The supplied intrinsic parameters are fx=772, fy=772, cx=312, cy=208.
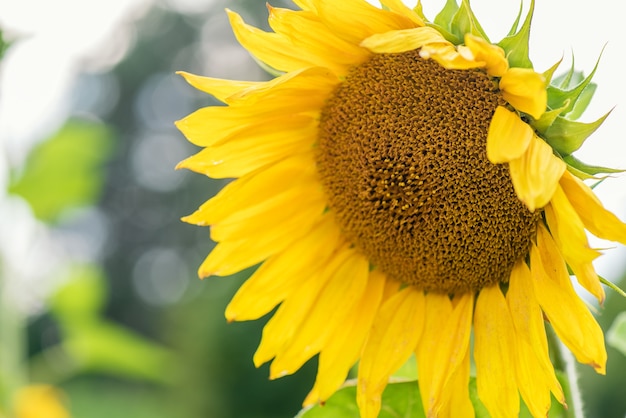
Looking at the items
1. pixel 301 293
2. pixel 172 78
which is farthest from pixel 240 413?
pixel 172 78

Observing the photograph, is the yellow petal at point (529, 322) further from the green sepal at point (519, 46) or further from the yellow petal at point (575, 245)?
the green sepal at point (519, 46)

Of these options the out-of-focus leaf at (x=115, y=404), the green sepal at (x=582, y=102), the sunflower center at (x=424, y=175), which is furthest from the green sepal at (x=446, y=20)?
the out-of-focus leaf at (x=115, y=404)

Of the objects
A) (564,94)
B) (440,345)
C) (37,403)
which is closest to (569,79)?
(564,94)

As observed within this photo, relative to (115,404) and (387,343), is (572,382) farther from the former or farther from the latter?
(115,404)

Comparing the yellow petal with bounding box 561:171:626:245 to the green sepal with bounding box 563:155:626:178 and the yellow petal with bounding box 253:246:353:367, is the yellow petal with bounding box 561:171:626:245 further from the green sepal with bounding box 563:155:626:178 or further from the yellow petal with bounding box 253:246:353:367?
the yellow petal with bounding box 253:246:353:367

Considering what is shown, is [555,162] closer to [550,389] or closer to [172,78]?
[550,389]

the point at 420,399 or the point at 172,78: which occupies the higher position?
the point at 420,399
